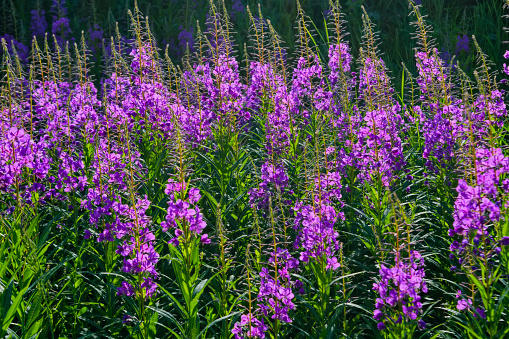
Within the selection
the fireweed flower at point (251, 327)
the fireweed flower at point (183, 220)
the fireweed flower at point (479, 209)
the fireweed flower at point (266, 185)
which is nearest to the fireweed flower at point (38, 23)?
the fireweed flower at point (266, 185)

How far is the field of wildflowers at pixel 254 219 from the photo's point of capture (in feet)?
10.0

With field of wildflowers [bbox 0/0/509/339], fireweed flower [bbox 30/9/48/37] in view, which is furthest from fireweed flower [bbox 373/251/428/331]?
fireweed flower [bbox 30/9/48/37]

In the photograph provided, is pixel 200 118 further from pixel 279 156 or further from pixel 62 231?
pixel 62 231

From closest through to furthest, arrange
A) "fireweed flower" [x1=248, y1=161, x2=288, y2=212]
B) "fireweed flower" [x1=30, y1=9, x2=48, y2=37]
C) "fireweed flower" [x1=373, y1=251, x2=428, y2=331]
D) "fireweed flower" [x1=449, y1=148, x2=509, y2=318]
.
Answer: "fireweed flower" [x1=373, y1=251, x2=428, y2=331] < "fireweed flower" [x1=449, y1=148, x2=509, y2=318] < "fireweed flower" [x1=248, y1=161, x2=288, y2=212] < "fireweed flower" [x1=30, y1=9, x2=48, y2=37]

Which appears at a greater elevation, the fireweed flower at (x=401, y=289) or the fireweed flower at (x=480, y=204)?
the fireweed flower at (x=480, y=204)

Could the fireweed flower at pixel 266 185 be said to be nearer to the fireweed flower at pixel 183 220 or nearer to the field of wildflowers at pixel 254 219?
the field of wildflowers at pixel 254 219

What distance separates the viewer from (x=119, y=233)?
3449 millimetres

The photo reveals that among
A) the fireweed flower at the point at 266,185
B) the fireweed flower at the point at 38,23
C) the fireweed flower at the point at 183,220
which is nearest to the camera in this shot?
the fireweed flower at the point at 183,220

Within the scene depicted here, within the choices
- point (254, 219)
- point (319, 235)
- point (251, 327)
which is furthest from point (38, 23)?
point (251, 327)

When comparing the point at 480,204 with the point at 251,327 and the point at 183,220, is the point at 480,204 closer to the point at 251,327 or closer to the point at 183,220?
the point at 251,327

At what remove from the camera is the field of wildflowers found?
121 inches

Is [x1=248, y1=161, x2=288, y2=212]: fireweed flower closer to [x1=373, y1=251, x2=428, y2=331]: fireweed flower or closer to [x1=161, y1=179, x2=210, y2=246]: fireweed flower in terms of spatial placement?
[x1=161, y1=179, x2=210, y2=246]: fireweed flower

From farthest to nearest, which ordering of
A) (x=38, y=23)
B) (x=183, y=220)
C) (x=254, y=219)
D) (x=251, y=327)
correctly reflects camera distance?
1. (x=38, y=23)
2. (x=254, y=219)
3. (x=183, y=220)
4. (x=251, y=327)

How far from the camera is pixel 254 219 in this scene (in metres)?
3.21
